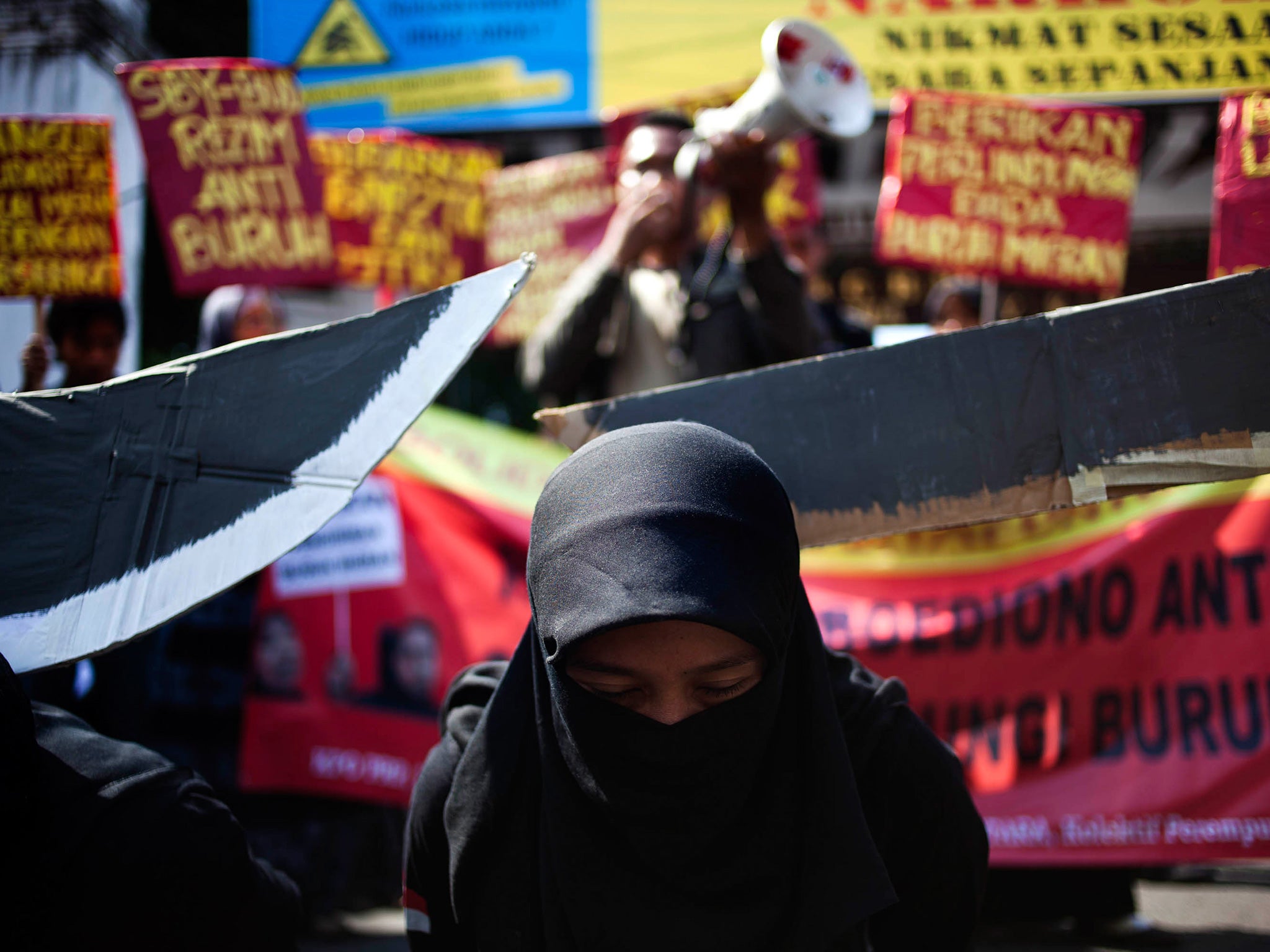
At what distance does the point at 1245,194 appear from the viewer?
79.5 inches

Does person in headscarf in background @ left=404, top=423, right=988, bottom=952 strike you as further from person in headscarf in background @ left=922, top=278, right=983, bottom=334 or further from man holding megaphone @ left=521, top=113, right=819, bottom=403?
person in headscarf in background @ left=922, top=278, right=983, bottom=334

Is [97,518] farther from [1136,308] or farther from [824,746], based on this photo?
[1136,308]

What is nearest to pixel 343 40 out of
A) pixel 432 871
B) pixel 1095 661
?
pixel 1095 661

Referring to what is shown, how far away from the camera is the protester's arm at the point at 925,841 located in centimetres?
136

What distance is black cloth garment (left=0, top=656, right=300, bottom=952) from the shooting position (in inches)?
45.7

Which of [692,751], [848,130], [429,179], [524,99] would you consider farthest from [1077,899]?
[524,99]

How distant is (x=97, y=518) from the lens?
143 centimetres

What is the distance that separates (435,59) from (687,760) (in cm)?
629

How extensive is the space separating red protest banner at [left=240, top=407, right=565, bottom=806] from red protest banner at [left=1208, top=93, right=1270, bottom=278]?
7.74 ft

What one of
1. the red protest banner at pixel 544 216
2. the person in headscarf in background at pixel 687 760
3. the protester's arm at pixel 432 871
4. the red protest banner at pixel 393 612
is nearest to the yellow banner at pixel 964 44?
the red protest banner at pixel 544 216

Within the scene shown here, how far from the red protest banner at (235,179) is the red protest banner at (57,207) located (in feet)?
2.24

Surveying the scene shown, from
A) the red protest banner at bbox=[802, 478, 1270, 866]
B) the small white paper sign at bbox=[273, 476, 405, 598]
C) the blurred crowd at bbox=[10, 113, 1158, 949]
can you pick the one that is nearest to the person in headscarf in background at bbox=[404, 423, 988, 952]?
the blurred crowd at bbox=[10, 113, 1158, 949]

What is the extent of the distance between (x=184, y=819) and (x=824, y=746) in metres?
0.76

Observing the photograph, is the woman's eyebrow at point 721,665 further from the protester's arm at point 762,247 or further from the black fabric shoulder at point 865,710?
the protester's arm at point 762,247
